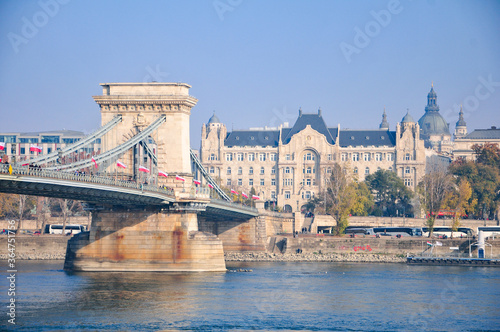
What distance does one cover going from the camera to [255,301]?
2464 inches

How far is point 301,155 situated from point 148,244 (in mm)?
115484

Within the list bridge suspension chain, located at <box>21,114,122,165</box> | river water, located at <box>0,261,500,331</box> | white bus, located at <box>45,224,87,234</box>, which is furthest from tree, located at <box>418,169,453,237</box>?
bridge suspension chain, located at <box>21,114,122,165</box>

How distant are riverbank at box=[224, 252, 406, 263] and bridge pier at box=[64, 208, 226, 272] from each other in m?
24.9

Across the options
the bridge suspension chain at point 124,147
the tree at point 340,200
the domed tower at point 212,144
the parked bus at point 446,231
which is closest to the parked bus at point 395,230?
the parked bus at point 446,231

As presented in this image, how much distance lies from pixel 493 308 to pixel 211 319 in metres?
19.0

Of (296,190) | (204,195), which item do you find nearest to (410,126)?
(296,190)

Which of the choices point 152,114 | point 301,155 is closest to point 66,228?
point 152,114

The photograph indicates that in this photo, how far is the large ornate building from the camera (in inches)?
7451

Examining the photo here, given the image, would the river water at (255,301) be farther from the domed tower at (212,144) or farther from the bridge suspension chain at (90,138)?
the domed tower at (212,144)

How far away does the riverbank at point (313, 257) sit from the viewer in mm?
102062

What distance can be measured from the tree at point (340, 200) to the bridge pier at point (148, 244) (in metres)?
42.2

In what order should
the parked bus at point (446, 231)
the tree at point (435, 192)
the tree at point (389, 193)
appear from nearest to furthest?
1. the parked bus at point (446, 231)
2. the tree at point (435, 192)
3. the tree at point (389, 193)

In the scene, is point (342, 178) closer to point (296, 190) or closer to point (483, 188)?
point (483, 188)

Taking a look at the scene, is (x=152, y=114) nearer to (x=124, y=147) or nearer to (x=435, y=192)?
(x=124, y=147)
